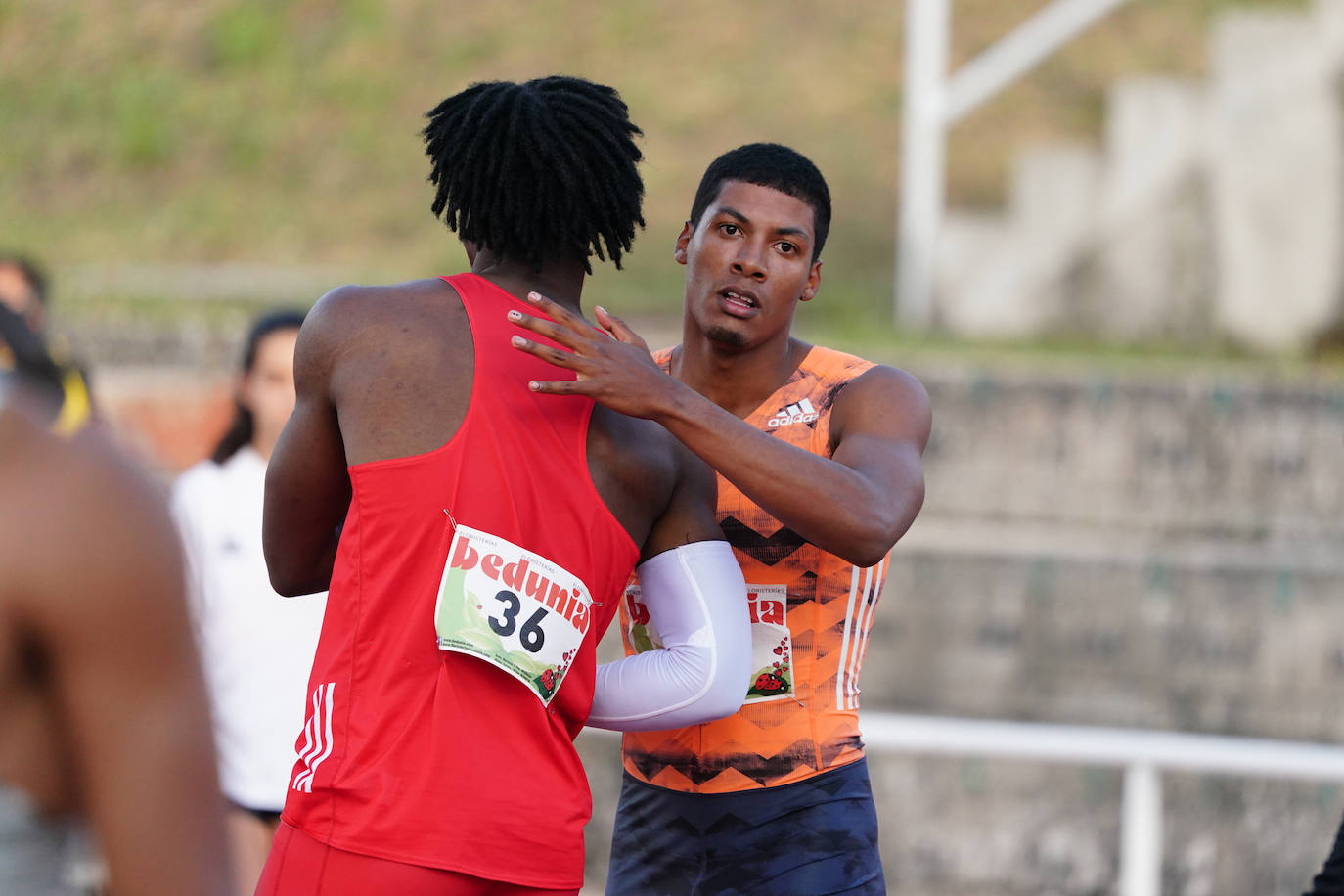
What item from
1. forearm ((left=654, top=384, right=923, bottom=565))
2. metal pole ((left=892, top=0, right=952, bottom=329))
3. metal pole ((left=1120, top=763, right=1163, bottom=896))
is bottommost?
metal pole ((left=1120, top=763, right=1163, bottom=896))

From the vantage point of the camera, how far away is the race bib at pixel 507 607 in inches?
83.7

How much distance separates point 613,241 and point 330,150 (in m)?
12.8

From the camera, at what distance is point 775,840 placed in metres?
2.79

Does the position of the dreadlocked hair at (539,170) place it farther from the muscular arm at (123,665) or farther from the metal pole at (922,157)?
the metal pole at (922,157)

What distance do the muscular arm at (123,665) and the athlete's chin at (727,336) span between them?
1.66m

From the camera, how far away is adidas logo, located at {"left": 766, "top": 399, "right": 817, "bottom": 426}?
114 inches

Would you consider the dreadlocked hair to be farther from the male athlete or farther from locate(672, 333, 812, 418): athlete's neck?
locate(672, 333, 812, 418): athlete's neck

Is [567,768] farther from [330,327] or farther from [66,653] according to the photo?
[66,653]

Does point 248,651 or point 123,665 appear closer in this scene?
point 123,665

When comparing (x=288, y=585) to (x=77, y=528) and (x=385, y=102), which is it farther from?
(x=385, y=102)

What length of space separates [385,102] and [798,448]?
1321 cm

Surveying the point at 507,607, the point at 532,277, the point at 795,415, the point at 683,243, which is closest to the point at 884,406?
the point at 795,415

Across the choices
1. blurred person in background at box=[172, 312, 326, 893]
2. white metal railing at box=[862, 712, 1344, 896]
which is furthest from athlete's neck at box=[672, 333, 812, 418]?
white metal railing at box=[862, 712, 1344, 896]

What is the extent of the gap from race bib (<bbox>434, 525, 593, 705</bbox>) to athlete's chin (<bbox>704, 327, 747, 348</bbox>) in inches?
33.2
